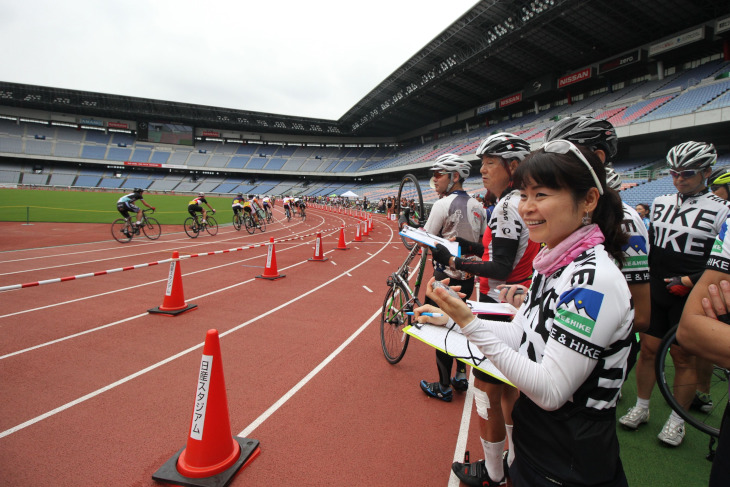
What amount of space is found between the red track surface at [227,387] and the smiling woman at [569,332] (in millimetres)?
1718

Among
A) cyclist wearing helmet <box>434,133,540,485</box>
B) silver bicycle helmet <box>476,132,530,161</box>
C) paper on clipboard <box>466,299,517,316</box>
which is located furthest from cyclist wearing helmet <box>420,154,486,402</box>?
paper on clipboard <box>466,299,517,316</box>

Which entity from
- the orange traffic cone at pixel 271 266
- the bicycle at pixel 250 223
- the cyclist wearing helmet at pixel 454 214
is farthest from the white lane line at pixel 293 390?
the bicycle at pixel 250 223

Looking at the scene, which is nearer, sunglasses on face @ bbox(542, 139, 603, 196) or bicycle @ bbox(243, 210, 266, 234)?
sunglasses on face @ bbox(542, 139, 603, 196)

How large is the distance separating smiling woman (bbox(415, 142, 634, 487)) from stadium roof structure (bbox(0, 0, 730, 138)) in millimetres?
26930

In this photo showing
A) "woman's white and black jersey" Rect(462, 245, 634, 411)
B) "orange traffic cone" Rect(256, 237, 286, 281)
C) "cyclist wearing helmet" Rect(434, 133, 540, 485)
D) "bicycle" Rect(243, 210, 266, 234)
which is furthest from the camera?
"bicycle" Rect(243, 210, 266, 234)

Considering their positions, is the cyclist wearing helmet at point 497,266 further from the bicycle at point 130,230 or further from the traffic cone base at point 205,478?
the bicycle at point 130,230

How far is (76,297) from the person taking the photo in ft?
22.0

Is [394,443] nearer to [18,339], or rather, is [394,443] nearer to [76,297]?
[18,339]

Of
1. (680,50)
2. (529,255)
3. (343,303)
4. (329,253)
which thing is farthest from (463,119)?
(529,255)

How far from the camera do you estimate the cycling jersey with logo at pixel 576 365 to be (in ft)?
3.70

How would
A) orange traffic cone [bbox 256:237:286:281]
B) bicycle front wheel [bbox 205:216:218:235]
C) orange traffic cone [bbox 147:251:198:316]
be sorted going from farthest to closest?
bicycle front wheel [bbox 205:216:218:235], orange traffic cone [bbox 256:237:286:281], orange traffic cone [bbox 147:251:198:316]

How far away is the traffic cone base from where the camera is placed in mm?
2494

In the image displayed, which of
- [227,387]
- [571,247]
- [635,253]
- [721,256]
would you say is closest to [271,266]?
[227,387]

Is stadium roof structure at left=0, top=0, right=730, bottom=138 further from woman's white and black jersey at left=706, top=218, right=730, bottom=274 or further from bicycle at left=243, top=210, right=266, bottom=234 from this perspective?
woman's white and black jersey at left=706, top=218, right=730, bottom=274
